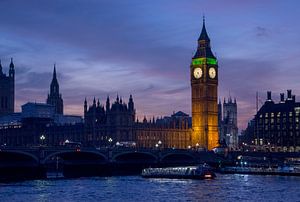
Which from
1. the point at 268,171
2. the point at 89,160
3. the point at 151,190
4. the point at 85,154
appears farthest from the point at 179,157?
the point at 151,190

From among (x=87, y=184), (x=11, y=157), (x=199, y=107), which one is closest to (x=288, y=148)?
(x=199, y=107)

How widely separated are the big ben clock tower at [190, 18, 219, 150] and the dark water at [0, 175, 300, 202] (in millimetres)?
80329

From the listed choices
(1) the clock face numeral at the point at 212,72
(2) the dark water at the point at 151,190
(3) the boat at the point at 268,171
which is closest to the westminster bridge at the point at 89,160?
(2) the dark water at the point at 151,190

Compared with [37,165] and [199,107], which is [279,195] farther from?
[199,107]

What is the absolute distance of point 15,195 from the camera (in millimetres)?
83000

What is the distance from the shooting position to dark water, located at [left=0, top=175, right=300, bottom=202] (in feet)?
268

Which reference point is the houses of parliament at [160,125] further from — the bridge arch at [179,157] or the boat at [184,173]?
the boat at [184,173]

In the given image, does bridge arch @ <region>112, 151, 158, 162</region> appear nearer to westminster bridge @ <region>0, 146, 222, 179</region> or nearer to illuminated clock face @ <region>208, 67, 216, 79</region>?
westminster bridge @ <region>0, 146, 222, 179</region>

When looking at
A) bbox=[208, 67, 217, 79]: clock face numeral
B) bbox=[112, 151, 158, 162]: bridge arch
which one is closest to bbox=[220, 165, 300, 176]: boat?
bbox=[112, 151, 158, 162]: bridge arch

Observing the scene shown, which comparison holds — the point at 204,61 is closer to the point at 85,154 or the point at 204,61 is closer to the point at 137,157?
the point at 137,157

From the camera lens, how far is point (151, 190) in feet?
305

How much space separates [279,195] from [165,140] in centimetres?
11302

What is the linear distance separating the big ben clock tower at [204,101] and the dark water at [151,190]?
8033cm

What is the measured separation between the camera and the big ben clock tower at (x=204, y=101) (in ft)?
629
